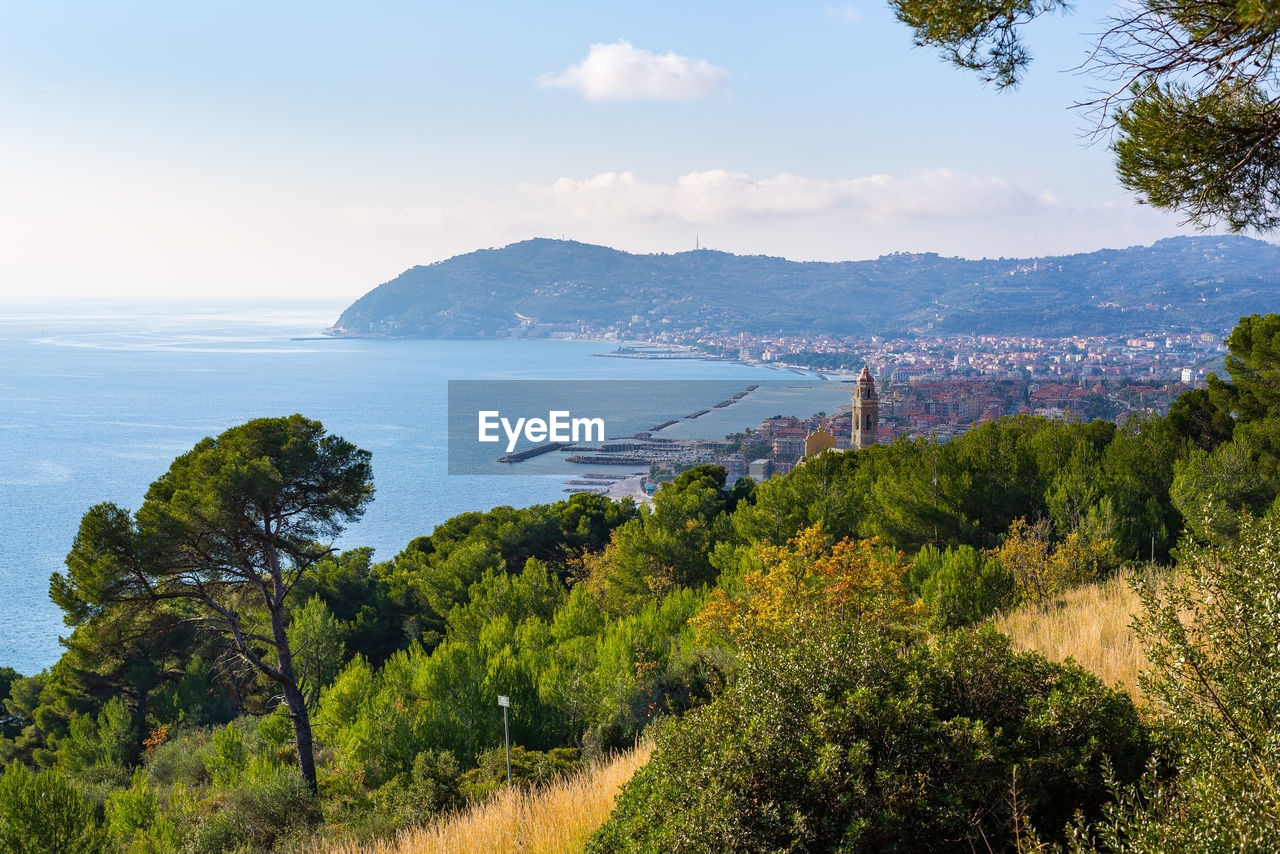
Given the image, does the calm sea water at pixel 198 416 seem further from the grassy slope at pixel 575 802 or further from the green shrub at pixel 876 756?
the green shrub at pixel 876 756

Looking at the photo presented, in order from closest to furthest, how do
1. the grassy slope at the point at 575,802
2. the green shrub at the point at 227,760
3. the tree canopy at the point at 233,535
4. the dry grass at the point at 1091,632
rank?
the grassy slope at the point at 575,802 < the dry grass at the point at 1091,632 < the tree canopy at the point at 233,535 < the green shrub at the point at 227,760

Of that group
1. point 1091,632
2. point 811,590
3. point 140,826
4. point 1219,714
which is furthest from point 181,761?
point 1219,714

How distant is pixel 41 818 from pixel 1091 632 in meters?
9.11

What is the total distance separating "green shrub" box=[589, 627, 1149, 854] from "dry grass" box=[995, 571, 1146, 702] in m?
0.77

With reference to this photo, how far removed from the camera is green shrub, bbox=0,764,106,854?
24.1 ft

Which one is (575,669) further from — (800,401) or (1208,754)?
(800,401)

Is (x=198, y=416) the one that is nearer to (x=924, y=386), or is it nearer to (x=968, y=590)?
(x=924, y=386)

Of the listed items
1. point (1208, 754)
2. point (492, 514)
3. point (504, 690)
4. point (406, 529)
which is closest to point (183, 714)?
point (492, 514)

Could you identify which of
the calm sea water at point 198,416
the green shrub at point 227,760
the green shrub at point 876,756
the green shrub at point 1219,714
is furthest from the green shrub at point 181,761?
the calm sea water at point 198,416

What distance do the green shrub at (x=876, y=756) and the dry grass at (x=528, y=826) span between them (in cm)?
92

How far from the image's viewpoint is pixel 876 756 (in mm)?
3697

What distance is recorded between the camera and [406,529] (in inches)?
2239

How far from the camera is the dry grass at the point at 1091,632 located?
5965mm

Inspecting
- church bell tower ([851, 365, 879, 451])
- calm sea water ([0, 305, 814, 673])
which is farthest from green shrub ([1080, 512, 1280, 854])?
church bell tower ([851, 365, 879, 451])
